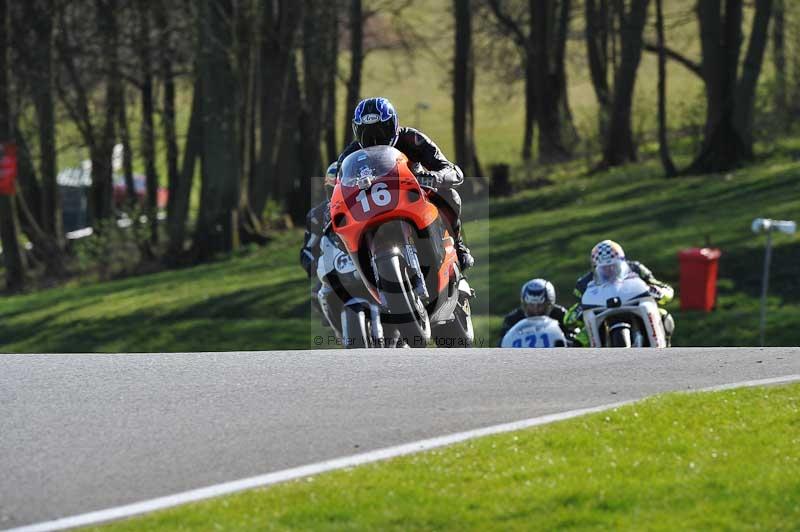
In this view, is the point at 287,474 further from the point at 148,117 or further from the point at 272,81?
the point at 148,117

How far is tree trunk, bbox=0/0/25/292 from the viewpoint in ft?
102

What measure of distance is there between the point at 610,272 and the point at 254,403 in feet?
18.0

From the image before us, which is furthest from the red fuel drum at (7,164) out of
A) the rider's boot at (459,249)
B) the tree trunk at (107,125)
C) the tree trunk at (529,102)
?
the rider's boot at (459,249)

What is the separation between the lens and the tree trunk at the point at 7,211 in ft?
102

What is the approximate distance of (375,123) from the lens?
37.4 feet

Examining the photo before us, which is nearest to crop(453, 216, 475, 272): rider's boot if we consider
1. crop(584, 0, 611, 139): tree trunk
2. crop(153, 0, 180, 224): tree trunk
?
crop(153, 0, 180, 224): tree trunk

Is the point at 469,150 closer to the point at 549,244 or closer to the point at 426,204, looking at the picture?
the point at 549,244

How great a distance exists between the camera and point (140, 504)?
663 cm

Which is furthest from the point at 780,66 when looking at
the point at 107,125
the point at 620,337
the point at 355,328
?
the point at 355,328

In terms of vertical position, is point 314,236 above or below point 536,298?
above

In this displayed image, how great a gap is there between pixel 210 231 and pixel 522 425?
24.6 m

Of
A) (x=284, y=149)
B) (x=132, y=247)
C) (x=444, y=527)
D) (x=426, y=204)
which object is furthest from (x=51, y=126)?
(x=444, y=527)

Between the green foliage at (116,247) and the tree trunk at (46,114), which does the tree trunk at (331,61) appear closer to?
the green foliage at (116,247)

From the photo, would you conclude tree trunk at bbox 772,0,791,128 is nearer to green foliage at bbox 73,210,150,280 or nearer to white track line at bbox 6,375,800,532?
green foliage at bbox 73,210,150,280
